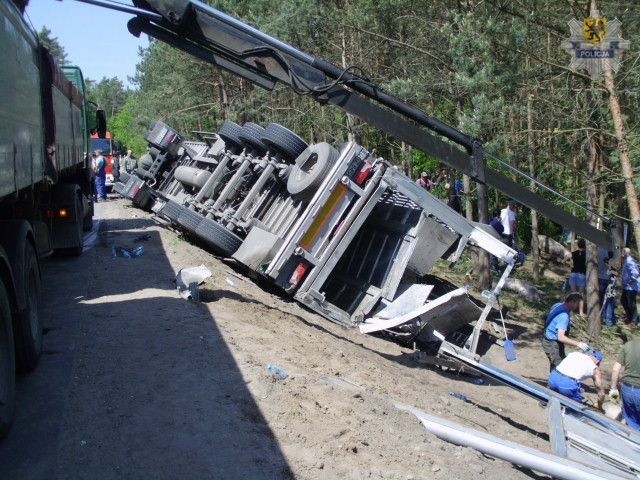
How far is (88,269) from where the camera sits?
366 inches

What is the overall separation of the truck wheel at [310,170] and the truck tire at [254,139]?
6.05 feet

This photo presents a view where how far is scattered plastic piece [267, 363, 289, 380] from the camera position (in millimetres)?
5225

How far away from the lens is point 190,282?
750 cm

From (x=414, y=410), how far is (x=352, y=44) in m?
15.7

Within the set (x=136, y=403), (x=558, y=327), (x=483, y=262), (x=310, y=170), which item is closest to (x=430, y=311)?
(x=558, y=327)

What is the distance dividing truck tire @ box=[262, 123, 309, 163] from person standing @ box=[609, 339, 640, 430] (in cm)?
555

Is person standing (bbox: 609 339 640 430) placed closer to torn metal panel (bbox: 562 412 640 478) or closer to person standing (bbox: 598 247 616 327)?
torn metal panel (bbox: 562 412 640 478)

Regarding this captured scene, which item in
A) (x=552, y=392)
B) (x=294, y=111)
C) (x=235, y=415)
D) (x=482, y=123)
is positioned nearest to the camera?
(x=235, y=415)

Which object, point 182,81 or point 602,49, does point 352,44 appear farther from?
point 182,81

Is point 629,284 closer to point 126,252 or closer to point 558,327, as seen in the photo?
point 558,327

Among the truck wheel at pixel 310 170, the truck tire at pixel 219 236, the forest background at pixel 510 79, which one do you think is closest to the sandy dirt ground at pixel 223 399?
the truck wheel at pixel 310 170

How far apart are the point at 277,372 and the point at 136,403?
46.3 inches

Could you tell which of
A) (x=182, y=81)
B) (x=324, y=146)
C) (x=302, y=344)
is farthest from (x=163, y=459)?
(x=182, y=81)

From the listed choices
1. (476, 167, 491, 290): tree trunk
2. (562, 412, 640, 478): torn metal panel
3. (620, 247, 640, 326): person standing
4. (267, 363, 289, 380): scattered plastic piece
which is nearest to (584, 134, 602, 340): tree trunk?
(620, 247, 640, 326): person standing
